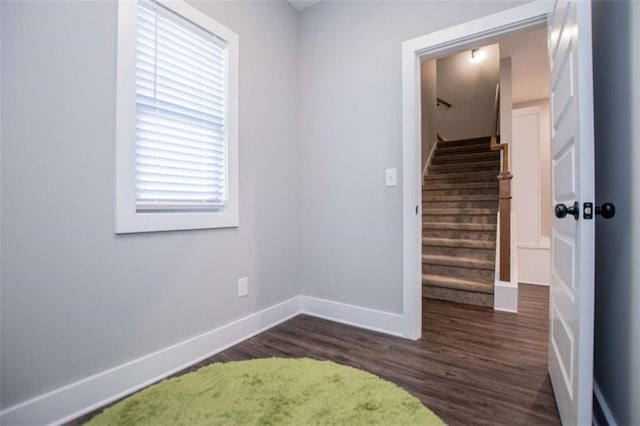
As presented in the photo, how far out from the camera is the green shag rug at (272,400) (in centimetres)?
125

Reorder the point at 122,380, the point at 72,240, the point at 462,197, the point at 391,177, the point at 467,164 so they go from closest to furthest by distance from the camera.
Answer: the point at 72,240, the point at 122,380, the point at 391,177, the point at 462,197, the point at 467,164

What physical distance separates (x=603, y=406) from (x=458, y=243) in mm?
2197

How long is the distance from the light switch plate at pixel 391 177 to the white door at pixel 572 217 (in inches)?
36.1

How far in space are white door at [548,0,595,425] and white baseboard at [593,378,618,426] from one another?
0.45 feet

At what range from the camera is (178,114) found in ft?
5.82

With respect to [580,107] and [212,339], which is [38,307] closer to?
[212,339]

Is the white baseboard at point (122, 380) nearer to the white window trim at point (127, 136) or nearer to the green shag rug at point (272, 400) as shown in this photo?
the green shag rug at point (272, 400)

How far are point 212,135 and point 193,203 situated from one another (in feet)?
1.52

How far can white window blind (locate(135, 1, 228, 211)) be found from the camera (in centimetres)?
160

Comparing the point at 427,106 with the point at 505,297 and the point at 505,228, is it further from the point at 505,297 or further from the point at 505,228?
the point at 505,297

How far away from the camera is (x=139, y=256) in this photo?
5.12 feet

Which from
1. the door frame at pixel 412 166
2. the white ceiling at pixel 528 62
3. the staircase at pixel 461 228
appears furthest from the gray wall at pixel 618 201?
the white ceiling at pixel 528 62

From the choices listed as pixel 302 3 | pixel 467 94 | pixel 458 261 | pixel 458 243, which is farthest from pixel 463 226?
Result: pixel 467 94

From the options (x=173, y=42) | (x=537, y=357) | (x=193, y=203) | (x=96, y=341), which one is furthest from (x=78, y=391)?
(x=537, y=357)
